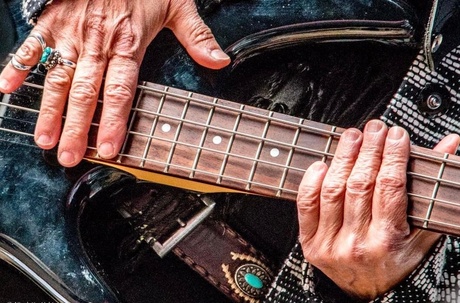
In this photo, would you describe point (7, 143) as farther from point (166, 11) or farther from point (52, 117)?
point (166, 11)

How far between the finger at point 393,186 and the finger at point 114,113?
35cm

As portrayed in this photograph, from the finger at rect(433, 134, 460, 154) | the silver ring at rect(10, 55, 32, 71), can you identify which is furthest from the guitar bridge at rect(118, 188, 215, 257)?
the finger at rect(433, 134, 460, 154)

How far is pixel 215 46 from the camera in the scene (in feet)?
3.47

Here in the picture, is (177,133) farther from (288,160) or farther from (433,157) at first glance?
(433,157)

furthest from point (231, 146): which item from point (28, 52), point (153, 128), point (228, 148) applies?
point (28, 52)

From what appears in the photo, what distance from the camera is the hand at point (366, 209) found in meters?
0.89

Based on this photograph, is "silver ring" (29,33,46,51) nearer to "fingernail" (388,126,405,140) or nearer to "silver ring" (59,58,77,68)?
"silver ring" (59,58,77,68)

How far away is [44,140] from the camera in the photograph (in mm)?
1023

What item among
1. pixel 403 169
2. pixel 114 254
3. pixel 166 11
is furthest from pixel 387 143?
pixel 114 254

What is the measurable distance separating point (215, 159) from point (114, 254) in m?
0.33

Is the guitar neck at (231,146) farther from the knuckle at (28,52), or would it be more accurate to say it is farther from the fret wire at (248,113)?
the knuckle at (28,52)

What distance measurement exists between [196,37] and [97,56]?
0.14 meters

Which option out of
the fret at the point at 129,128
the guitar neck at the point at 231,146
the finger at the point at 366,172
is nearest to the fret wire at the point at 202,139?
the guitar neck at the point at 231,146

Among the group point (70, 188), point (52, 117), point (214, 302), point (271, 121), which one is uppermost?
point (271, 121)
